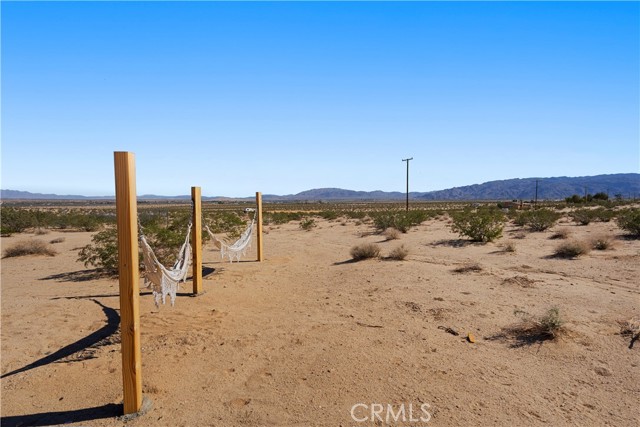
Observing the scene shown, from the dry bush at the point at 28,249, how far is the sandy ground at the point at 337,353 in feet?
15.3

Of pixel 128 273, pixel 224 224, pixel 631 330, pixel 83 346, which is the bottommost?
pixel 83 346

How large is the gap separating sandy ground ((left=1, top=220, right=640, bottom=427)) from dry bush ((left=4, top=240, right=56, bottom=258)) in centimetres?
465

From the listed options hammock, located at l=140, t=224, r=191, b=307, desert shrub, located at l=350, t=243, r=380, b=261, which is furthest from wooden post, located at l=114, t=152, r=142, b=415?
desert shrub, located at l=350, t=243, r=380, b=261

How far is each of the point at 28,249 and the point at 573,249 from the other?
53.7 ft

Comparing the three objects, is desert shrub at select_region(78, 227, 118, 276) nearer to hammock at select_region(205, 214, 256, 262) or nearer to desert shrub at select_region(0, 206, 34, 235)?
hammock at select_region(205, 214, 256, 262)

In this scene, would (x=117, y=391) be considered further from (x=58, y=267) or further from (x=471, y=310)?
(x=58, y=267)

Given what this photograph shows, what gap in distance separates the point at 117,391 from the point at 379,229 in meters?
17.4

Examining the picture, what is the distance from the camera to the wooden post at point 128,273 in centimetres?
358

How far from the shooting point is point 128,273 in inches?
145

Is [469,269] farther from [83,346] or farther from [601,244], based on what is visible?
[83,346]

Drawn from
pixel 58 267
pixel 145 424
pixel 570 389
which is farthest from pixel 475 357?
pixel 58 267

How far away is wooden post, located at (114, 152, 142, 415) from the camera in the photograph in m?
3.58

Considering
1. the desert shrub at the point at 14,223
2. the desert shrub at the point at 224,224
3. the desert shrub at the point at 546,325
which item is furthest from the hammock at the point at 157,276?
the desert shrub at the point at 14,223

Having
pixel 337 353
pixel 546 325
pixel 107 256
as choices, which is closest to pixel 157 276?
pixel 337 353
